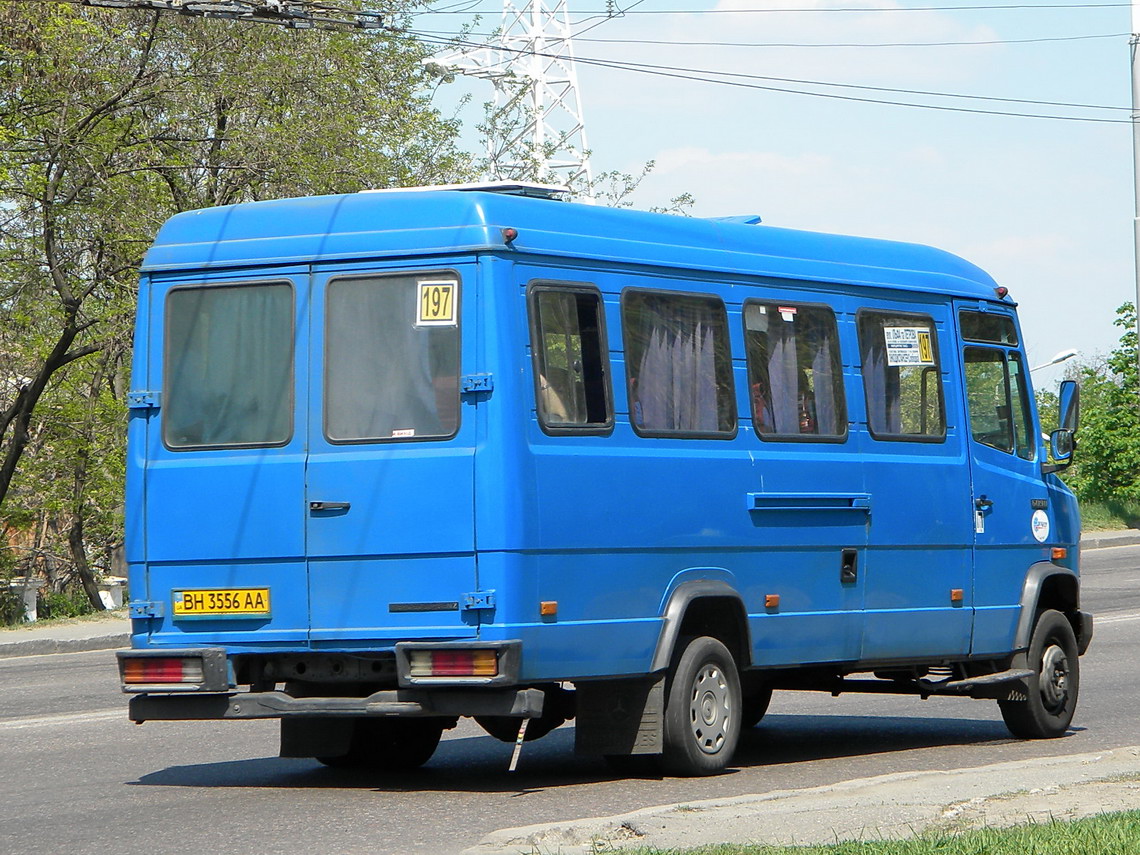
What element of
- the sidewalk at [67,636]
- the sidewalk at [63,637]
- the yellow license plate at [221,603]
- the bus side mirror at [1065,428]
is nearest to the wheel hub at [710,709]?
the yellow license plate at [221,603]

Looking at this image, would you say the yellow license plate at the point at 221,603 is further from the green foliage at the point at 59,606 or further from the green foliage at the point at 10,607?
the green foliage at the point at 59,606

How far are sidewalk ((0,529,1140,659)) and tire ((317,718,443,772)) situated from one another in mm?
11773

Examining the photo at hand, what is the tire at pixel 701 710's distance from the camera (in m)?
9.22

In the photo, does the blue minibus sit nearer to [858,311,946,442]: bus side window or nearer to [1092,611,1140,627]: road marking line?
[858,311,946,442]: bus side window

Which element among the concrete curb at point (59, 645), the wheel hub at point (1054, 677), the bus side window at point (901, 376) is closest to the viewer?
the bus side window at point (901, 376)

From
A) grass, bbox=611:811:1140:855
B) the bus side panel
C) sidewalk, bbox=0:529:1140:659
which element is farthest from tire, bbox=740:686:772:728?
sidewalk, bbox=0:529:1140:659

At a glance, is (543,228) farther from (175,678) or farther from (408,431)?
(175,678)

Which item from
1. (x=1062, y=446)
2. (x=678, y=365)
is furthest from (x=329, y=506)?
(x=1062, y=446)

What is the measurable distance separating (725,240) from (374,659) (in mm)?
3010

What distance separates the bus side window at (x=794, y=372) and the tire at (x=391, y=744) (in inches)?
95.8

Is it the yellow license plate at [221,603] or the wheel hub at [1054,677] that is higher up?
the yellow license plate at [221,603]

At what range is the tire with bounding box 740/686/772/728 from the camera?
1173 centimetres

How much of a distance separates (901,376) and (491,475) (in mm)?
3615

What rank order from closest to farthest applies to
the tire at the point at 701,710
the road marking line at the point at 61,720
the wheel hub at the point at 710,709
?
the tire at the point at 701,710 → the wheel hub at the point at 710,709 → the road marking line at the point at 61,720
